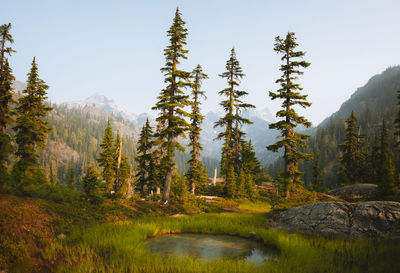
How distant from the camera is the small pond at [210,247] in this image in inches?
298

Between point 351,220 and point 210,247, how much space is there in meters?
7.26

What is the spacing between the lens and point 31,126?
2348cm

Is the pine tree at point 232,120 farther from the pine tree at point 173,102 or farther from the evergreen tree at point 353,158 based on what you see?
the evergreen tree at point 353,158

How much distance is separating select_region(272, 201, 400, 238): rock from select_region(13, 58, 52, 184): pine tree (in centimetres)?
2433

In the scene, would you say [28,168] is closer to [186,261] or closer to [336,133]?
[186,261]

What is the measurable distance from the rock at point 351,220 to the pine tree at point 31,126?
24.3m

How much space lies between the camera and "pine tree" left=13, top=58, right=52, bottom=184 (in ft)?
73.8

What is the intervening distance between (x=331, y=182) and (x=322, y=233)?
104119 millimetres

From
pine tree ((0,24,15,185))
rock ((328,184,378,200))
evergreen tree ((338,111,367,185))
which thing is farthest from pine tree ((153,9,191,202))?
evergreen tree ((338,111,367,185))

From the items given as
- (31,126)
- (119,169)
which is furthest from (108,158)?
(31,126)

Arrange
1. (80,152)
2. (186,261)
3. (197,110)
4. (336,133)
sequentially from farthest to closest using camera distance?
(80,152), (336,133), (197,110), (186,261)

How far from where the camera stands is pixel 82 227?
33.2ft

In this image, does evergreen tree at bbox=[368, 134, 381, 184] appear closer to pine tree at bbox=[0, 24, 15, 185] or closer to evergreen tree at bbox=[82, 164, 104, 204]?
evergreen tree at bbox=[82, 164, 104, 204]

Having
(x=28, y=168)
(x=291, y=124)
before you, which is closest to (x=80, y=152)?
(x=28, y=168)
